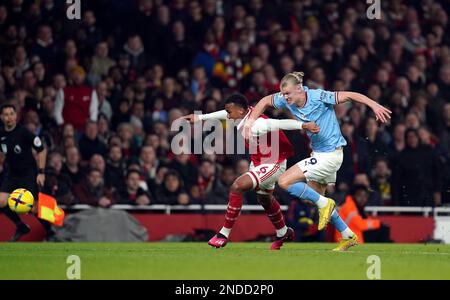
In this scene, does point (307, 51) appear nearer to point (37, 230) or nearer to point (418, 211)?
point (418, 211)

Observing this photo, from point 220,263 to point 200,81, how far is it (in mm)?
8853

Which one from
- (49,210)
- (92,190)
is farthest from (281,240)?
(92,190)

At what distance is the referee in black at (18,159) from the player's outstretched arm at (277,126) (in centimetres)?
382

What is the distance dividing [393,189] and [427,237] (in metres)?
1.03

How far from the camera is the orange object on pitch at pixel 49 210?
15.8 meters

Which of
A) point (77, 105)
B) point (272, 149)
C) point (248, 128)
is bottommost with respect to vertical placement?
point (272, 149)

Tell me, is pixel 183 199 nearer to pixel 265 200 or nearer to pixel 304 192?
pixel 265 200

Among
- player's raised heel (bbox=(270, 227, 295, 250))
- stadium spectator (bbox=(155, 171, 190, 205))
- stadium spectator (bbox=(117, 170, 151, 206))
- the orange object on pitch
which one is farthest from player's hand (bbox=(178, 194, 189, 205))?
player's raised heel (bbox=(270, 227, 295, 250))

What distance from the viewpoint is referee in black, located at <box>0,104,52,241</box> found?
52.9 ft

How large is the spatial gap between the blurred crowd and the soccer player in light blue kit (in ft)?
16.0

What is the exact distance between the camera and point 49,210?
52.4ft

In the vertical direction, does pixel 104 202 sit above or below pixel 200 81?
below

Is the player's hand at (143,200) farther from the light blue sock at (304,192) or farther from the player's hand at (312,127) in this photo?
the player's hand at (312,127)
